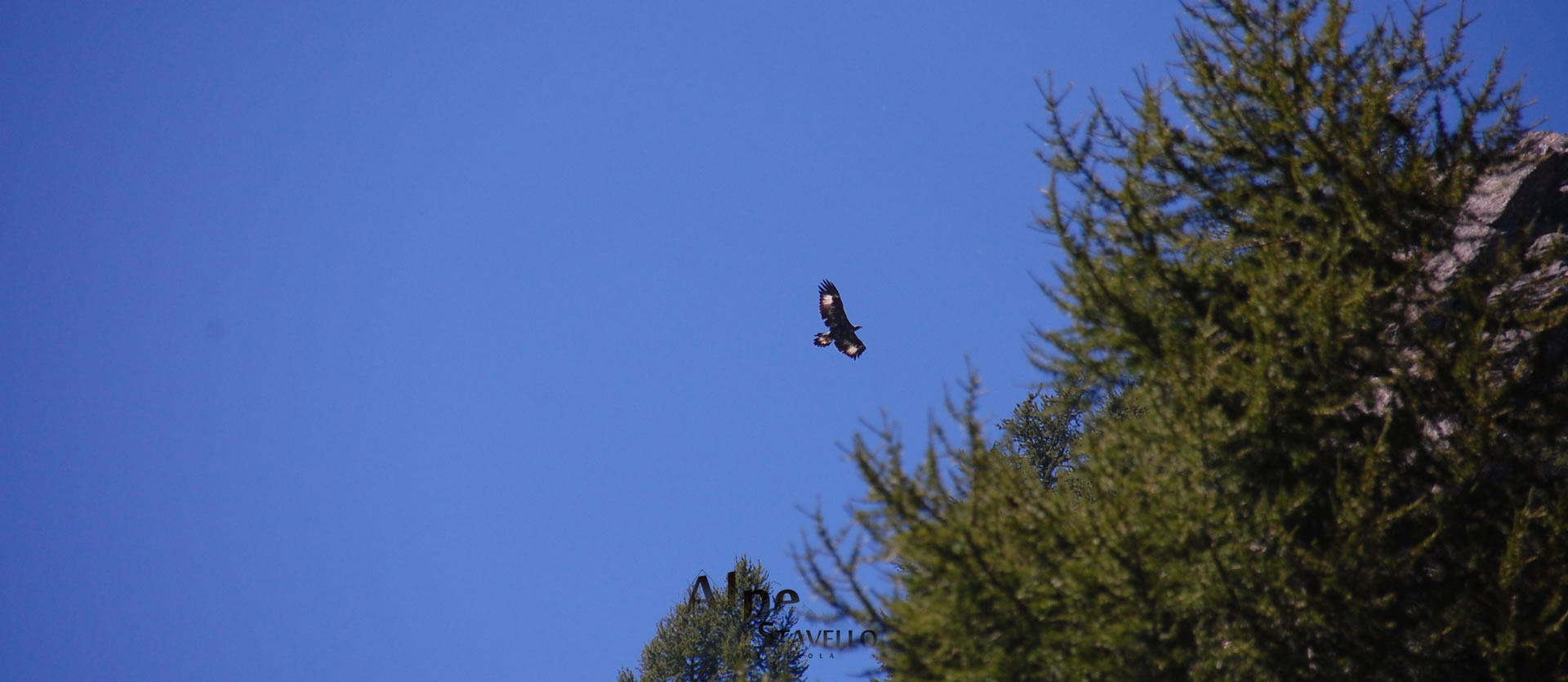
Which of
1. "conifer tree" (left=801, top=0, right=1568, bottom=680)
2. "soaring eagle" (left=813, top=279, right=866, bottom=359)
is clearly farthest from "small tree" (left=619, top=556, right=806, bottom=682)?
"conifer tree" (left=801, top=0, right=1568, bottom=680)

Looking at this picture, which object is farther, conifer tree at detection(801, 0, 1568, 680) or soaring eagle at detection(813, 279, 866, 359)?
soaring eagle at detection(813, 279, 866, 359)

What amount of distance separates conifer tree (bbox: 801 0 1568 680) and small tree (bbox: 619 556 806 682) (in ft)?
62.7

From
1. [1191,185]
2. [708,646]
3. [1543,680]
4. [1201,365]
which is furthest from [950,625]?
[708,646]

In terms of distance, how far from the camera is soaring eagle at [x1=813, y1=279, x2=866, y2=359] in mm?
18938

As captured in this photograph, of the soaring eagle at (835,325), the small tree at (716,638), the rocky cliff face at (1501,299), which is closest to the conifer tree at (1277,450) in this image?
the rocky cliff face at (1501,299)

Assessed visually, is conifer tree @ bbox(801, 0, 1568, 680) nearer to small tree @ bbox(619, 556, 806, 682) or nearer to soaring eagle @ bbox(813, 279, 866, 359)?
soaring eagle @ bbox(813, 279, 866, 359)

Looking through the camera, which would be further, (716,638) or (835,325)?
(716,638)

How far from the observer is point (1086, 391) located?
8.13 metres

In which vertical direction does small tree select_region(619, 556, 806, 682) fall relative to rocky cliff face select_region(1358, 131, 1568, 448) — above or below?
above

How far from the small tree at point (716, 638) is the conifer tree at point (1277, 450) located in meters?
19.1

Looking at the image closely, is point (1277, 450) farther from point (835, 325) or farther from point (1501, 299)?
point (835, 325)

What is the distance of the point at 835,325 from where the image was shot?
19047 mm

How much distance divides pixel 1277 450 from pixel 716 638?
21.4 metres

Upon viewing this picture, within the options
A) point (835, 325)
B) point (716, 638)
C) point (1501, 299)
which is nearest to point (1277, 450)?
point (1501, 299)
